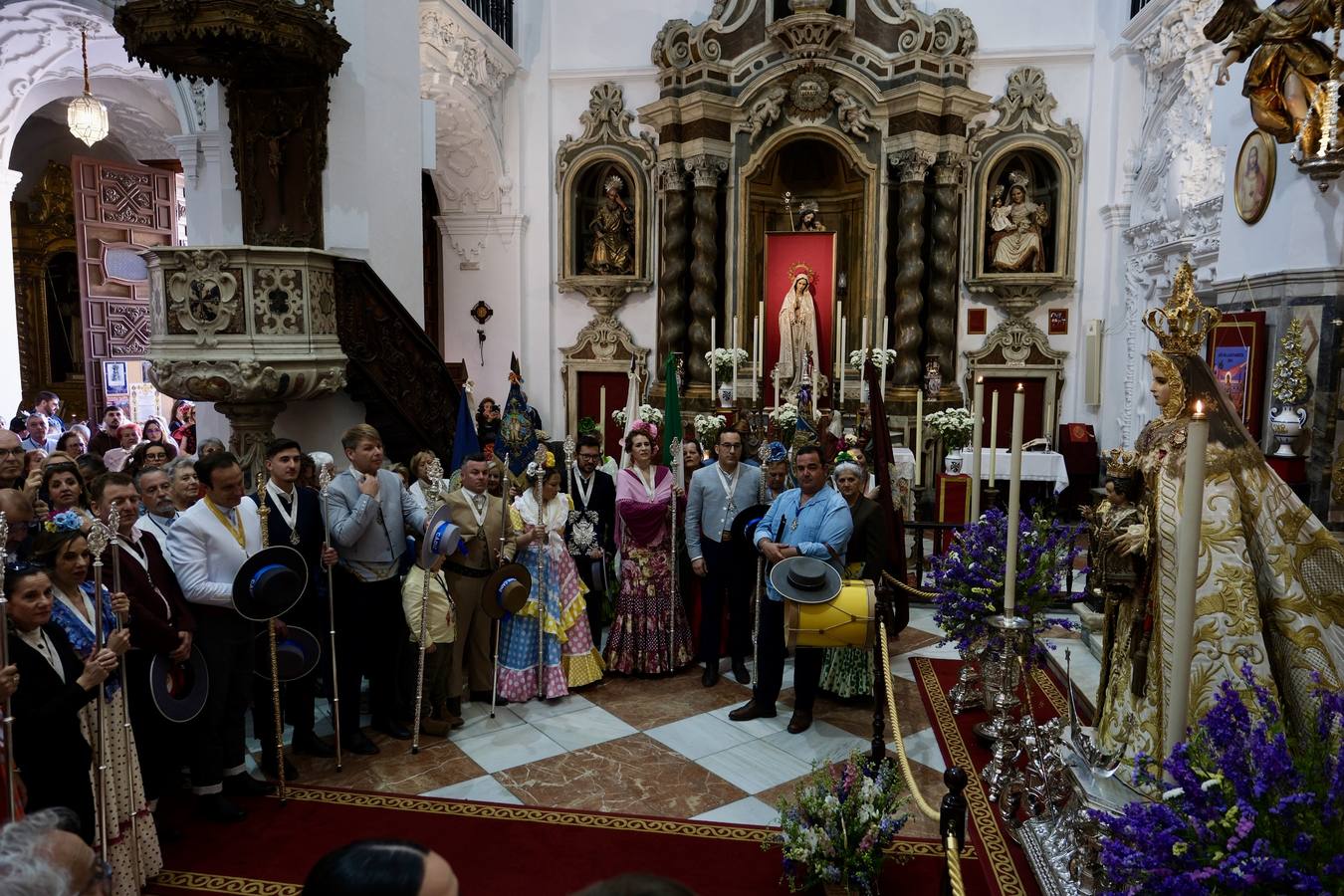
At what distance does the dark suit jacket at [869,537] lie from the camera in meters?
5.73

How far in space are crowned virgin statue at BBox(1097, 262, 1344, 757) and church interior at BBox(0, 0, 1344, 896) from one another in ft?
0.06

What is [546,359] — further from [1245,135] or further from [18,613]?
[18,613]

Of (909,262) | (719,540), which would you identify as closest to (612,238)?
(909,262)

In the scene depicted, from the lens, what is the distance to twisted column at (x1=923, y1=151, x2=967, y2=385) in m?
13.4

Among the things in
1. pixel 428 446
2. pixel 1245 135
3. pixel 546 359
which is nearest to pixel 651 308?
pixel 546 359

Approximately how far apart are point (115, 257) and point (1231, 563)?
15.2 m

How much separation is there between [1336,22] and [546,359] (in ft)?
36.8

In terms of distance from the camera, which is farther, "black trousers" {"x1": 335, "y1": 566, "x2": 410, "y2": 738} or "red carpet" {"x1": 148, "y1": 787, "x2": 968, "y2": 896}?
"black trousers" {"x1": 335, "y1": 566, "x2": 410, "y2": 738}

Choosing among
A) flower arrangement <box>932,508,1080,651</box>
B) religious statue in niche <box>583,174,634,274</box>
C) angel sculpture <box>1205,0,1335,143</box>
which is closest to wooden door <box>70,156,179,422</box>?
religious statue in niche <box>583,174,634,274</box>

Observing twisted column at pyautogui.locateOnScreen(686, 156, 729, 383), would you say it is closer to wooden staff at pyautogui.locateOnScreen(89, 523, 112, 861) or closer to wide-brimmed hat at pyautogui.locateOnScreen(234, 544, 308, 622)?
wide-brimmed hat at pyautogui.locateOnScreen(234, 544, 308, 622)

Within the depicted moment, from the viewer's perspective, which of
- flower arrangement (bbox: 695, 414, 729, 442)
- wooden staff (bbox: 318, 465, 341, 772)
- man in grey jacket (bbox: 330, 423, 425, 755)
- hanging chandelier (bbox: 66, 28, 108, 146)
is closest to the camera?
wooden staff (bbox: 318, 465, 341, 772)

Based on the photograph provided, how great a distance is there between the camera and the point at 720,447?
6355mm

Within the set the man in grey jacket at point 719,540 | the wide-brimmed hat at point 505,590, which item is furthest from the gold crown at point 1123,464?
the wide-brimmed hat at point 505,590

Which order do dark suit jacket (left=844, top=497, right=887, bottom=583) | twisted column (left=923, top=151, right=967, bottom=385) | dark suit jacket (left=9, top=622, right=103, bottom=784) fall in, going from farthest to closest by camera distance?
twisted column (left=923, top=151, right=967, bottom=385) < dark suit jacket (left=844, top=497, right=887, bottom=583) < dark suit jacket (left=9, top=622, right=103, bottom=784)
